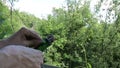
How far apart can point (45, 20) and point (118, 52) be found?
2992mm

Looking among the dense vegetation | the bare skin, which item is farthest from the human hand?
the dense vegetation

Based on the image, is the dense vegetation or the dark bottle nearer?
the dark bottle

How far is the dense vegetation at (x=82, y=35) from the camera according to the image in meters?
12.2

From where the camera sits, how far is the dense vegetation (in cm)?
1224

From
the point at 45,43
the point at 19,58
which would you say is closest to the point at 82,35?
the point at 45,43

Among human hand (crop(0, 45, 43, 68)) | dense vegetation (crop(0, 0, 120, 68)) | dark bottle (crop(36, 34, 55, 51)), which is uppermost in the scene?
dense vegetation (crop(0, 0, 120, 68))

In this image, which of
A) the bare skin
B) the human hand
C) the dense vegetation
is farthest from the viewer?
the dense vegetation

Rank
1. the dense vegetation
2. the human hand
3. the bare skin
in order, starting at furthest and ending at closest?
the dense vegetation
the bare skin
the human hand

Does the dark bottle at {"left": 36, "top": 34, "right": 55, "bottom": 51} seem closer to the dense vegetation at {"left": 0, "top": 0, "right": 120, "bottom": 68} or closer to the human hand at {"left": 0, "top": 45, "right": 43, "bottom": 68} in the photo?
the human hand at {"left": 0, "top": 45, "right": 43, "bottom": 68}

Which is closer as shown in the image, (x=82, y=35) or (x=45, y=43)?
(x=45, y=43)

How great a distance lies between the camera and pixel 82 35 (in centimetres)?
1267

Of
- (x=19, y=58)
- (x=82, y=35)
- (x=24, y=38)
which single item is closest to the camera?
(x=19, y=58)

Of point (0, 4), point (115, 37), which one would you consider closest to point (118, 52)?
point (115, 37)

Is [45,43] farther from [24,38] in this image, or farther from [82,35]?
[82,35]
